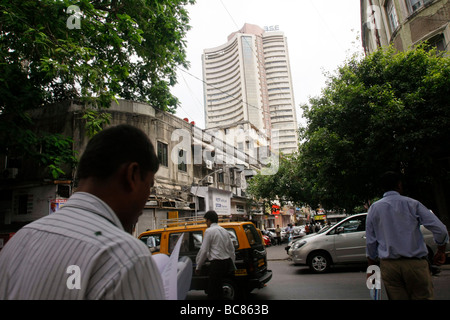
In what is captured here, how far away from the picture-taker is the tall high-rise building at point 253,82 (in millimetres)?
73312

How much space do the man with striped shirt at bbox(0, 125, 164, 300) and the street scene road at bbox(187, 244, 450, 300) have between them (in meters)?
5.79

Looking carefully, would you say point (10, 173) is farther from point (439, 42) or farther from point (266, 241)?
point (439, 42)

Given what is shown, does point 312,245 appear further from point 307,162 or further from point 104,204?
point 104,204

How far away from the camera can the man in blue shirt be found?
2840 millimetres

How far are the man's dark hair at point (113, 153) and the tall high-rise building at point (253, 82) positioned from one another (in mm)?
50250

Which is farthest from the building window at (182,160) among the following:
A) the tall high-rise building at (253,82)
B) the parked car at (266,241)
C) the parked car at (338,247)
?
the tall high-rise building at (253,82)

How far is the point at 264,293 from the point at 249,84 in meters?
82.1

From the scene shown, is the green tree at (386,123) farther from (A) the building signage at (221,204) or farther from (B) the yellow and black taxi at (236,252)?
(A) the building signage at (221,204)

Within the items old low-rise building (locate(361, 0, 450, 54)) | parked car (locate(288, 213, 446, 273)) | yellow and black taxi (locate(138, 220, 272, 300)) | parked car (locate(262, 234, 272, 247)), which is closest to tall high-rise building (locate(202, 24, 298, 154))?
parked car (locate(262, 234, 272, 247))

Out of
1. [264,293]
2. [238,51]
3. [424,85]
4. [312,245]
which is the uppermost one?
[238,51]

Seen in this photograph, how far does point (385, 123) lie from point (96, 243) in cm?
989

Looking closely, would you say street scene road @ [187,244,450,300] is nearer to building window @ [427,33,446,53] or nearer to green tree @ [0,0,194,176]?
green tree @ [0,0,194,176]
